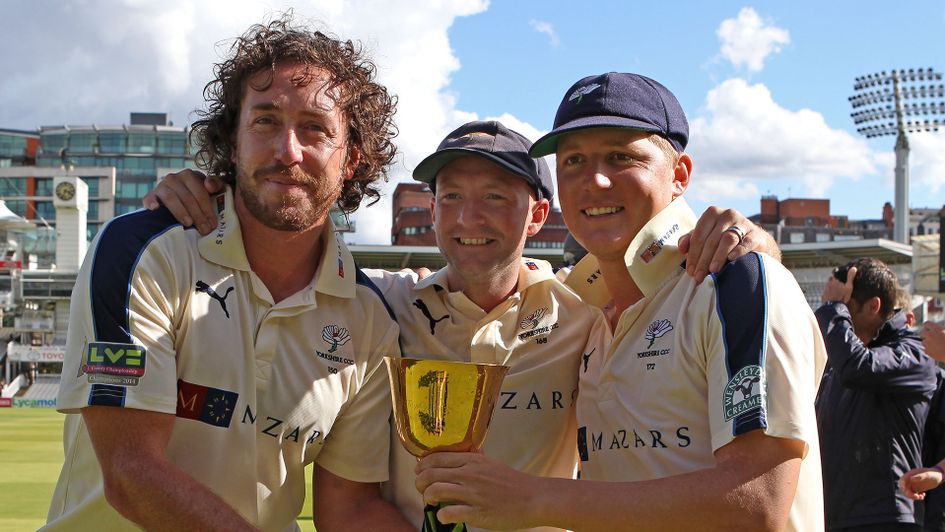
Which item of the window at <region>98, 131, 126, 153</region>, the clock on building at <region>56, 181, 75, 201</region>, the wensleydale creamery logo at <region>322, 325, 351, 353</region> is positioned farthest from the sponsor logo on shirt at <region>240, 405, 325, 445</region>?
the window at <region>98, 131, 126, 153</region>

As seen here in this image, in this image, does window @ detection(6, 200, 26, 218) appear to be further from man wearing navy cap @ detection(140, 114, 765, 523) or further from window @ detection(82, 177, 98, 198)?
man wearing navy cap @ detection(140, 114, 765, 523)

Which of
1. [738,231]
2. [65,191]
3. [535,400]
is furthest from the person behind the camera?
[65,191]

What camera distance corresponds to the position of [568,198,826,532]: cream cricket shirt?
2.26 m

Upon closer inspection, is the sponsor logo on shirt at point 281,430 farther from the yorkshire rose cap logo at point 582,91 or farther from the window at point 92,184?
the window at point 92,184

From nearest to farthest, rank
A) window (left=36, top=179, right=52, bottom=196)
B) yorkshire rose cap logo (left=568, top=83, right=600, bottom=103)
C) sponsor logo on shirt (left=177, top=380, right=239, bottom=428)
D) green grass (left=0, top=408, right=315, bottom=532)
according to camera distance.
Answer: sponsor logo on shirt (left=177, top=380, right=239, bottom=428) < yorkshire rose cap logo (left=568, top=83, right=600, bottom=103) < green grass (left=0, top=408, right=315, bottom=532) < window (left=36, top=179, right=52, bottom=196)

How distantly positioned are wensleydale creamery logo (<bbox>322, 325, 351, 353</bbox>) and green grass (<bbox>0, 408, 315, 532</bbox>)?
12.8 feet

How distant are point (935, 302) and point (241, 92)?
54.7 m

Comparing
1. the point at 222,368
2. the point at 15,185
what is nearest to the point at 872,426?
the point at 222,368

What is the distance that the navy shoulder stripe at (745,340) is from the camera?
2234 mm

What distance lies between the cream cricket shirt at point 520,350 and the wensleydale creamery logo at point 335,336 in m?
0.28

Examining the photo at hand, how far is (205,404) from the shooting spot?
9.05 ft

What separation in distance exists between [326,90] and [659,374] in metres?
1.50

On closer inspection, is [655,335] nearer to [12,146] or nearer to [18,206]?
[18,206]

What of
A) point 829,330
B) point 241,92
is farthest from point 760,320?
point 829,330
